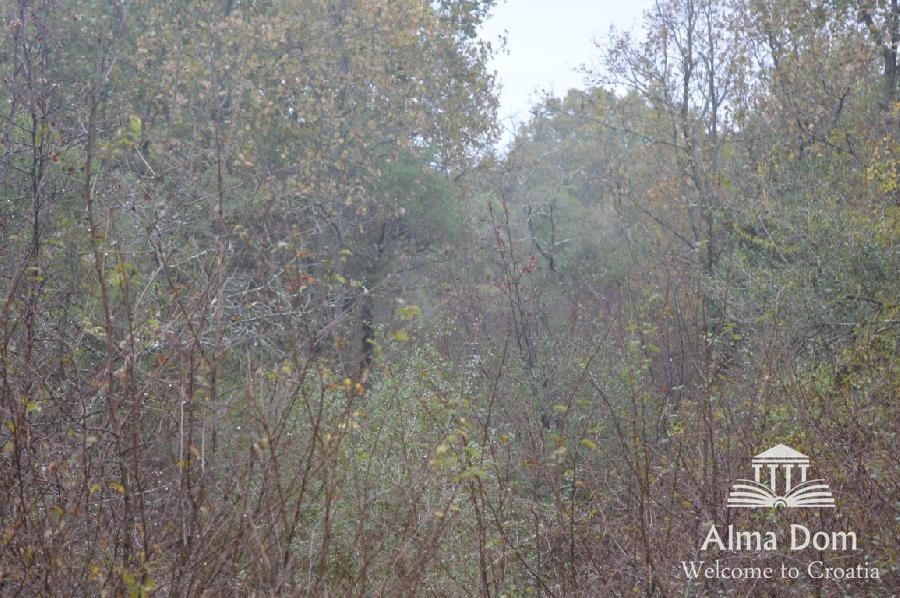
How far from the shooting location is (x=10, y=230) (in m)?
5.86

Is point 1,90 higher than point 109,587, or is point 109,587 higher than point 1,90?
point 1,90

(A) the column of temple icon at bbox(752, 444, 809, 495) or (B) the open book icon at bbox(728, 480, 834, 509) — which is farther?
(A) the column of temple icon at bbox(752, 444, 809, 495)

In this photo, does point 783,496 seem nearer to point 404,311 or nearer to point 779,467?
point 779,467

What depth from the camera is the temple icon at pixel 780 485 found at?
5.02 m

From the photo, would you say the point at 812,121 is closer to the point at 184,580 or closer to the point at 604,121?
the point at 604,121

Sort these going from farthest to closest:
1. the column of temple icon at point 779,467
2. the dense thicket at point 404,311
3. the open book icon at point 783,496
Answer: the column of temple icon at point 779,467, the open book icon at point 783,496, the dense thicket at point 404,311

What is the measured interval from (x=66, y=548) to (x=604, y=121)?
17.0m

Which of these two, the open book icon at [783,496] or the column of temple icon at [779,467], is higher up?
the column of temple icon at [779,467]

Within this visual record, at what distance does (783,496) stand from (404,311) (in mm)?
2397

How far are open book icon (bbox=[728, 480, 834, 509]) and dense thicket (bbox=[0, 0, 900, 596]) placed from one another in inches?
3.7

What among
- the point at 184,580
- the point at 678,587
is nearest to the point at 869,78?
the point at 678,587

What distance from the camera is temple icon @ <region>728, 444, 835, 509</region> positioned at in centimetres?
502

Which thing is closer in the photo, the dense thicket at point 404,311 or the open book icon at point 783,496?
the dense thicket at point 404,311

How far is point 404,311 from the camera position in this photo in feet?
16.3
